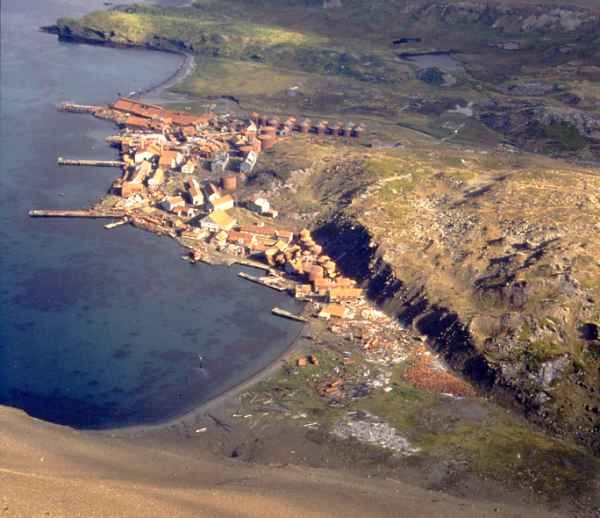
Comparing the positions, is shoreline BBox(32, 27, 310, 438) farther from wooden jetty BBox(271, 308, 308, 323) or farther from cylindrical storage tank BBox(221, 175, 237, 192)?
cylindrical storage tank BBox(221, 175, 237, 192)

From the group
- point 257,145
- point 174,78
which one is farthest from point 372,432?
point 174,78

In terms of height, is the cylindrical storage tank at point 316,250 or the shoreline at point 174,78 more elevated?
the shoreline at point 174,78

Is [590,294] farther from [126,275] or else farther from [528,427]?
[126,275]

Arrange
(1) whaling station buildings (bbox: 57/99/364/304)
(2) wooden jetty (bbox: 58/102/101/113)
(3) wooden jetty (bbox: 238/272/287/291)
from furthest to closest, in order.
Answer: (2) wooden jetty (bbox: 58/102/101/113) < (1) whaling station buildings (bbox: 57/99/364/304) < (3) wooden jetty (bbox: 238/272/287/291)

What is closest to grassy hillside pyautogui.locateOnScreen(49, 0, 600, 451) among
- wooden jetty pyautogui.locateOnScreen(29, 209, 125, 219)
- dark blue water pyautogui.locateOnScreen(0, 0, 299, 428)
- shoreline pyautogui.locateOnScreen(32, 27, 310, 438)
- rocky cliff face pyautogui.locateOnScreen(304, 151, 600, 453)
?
rocky cliff face pyautogui.locateOnScreen(304, 151, 600, 453)

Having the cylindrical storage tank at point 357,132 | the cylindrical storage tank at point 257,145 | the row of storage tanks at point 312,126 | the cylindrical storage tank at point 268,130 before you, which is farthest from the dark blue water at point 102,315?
the cylindrical storage tank at point 357,132

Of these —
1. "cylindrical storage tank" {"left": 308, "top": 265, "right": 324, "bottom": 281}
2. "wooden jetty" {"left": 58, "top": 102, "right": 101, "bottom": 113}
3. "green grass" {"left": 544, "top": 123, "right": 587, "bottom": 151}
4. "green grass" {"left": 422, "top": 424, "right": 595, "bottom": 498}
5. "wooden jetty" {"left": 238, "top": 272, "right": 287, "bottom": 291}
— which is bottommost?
"green grass" {"left": 422, "top": 424, "right": 595, "bottom": 498}

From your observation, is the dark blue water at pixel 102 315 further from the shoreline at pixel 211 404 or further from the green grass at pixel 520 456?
the green grass at pixel 520 456
